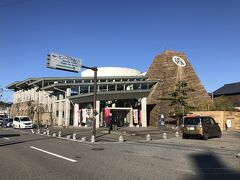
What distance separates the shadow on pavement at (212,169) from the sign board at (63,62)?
1481 cm

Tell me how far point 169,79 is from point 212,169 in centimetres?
3980

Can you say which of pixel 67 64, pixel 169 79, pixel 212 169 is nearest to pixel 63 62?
pixel 67 64

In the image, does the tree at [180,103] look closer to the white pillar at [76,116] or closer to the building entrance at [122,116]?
the building entrance at [122,116]

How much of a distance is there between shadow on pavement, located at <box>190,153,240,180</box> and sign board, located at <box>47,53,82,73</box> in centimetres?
1481

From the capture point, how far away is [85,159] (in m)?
12.3

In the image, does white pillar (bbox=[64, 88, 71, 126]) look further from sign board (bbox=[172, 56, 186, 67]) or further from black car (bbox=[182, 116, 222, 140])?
black car (bbox=[182, 116, 222, 140])

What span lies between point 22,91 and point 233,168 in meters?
67.4

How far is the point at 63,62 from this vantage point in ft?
83.7

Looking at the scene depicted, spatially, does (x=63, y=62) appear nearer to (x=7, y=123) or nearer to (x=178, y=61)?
(x=178, y=61)

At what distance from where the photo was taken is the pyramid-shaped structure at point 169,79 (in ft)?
159

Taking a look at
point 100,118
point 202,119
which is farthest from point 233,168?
point 100,118

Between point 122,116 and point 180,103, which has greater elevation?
point 180,103

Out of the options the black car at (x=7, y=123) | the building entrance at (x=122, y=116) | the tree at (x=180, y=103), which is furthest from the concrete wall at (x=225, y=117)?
the black car at (x=7, y=123)

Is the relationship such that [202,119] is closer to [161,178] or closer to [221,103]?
[161,178]
